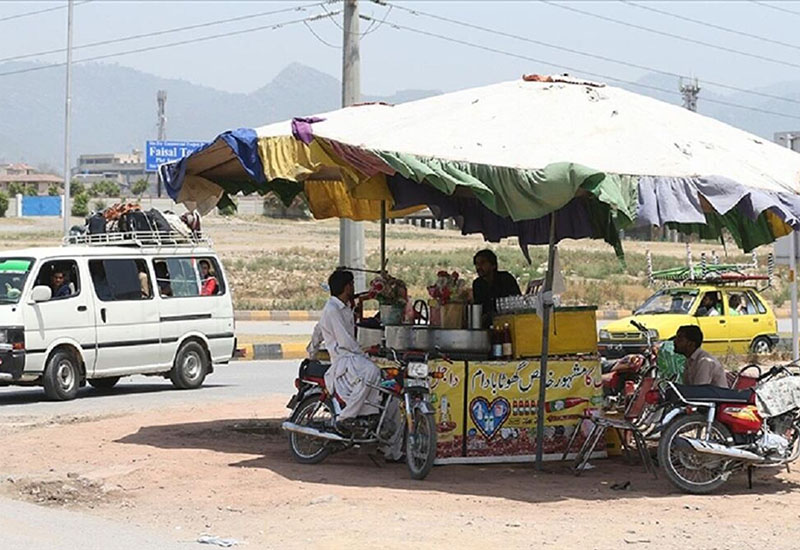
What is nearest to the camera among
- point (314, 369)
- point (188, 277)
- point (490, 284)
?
point (314, 369)

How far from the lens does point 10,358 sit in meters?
17.3

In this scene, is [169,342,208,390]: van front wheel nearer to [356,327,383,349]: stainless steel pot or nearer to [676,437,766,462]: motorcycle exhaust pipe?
[356,327,383,349]: stainless steel pot

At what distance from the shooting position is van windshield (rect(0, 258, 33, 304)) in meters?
17.7

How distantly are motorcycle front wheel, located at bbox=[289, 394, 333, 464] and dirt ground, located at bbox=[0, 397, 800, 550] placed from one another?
0.47 feet

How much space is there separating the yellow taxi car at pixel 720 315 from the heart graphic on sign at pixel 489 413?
1314cm

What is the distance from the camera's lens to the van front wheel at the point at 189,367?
65.0 ft

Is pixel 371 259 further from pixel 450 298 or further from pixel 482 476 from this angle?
pixel 482 476

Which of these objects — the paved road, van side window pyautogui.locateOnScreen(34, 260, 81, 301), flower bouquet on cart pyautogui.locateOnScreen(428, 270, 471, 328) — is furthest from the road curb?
flower bouquet on cart pyautogui.locateOnScreen(428, 270, 471, 328)

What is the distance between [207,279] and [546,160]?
9.94 m

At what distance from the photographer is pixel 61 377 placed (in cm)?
1800

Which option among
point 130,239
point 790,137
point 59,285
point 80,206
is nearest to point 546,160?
point 790,137

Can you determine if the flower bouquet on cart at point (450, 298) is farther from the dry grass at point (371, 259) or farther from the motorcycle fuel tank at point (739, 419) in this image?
the dry grass at point (371, 259)

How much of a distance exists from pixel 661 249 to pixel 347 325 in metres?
71.5

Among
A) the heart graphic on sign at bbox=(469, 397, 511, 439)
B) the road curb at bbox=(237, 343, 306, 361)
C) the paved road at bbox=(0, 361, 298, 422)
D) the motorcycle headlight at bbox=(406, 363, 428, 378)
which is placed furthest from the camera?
the road curb at bbox=(237, 343, 306, 361)
